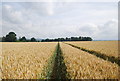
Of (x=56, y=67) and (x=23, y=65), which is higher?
(x=23, y=65)

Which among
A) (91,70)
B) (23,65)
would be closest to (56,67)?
(23,65)

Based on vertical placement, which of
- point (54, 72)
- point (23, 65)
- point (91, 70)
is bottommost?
point (54, 72)

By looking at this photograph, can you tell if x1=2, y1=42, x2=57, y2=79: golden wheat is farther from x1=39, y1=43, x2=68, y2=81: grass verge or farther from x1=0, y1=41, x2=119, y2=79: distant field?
x1=39, y1=43, x2=68, y2=81: grass verge

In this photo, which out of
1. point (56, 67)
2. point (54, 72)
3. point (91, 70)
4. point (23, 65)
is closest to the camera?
point (91, 70)

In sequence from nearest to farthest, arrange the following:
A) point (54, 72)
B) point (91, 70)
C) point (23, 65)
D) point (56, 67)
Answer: point (91, 70) < point (23, 65) < point (54, 72) < point (56, 67)

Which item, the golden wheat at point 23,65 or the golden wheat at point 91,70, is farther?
the golden wheat at point 23,65

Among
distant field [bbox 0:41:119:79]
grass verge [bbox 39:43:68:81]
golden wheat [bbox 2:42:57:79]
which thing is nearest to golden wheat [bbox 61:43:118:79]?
distant field [bbox 0:41:119:79]

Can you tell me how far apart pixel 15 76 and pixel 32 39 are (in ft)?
339

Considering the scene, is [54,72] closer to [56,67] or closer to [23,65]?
[56,67]

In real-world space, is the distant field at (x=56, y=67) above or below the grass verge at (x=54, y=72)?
above

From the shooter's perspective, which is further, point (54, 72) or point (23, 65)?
point (54, 72)

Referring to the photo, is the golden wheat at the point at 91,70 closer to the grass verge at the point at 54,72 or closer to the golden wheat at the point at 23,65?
the grass verge at the point at 54,72

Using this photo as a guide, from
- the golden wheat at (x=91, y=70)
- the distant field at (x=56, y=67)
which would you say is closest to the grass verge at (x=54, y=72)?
the distant field at (x=56, y=67)

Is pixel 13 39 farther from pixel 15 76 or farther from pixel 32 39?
pixel 15 76
